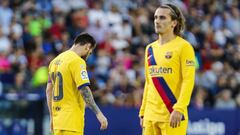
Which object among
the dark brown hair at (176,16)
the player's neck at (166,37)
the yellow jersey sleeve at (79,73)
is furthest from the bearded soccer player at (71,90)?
the dark brown hair at (176,16)

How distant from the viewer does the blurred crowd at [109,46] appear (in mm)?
17578

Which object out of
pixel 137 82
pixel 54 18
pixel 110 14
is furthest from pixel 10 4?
pixel 137 82

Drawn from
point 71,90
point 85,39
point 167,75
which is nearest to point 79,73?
point 71,90

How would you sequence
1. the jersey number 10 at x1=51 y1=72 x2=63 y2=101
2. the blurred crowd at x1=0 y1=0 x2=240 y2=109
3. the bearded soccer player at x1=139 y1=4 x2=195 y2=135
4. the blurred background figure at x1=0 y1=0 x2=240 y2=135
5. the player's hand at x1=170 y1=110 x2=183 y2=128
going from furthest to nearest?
the blurred crowd at x1=0 y1=0 x2=240 y2=109
the blurred background figure at x1=0 y1=0 x2=240 y2=135
the jersey number 10 at x1=51 y1=72 x2=63 y2=101
the bearded soccer player at x1=139 y1=4 x2=195 y2=135
the player's hand at x1=170 y1=110 x2=183 y2=128

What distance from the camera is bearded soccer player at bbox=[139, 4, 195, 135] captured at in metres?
9.33

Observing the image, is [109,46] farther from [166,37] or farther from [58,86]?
[166,37]

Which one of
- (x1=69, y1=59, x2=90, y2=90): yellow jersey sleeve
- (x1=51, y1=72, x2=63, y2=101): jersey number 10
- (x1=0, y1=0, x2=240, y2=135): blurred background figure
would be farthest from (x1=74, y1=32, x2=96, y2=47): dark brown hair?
(x1=0, y1=0, x2=240, y2=135): blurred background figure

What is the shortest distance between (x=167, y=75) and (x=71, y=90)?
1.27 m

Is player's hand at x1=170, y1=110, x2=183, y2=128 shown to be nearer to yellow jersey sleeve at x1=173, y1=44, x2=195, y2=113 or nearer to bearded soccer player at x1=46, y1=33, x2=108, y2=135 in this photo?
yellow jersey sleeve at x1=173, y1=44, x2=195, y2=113

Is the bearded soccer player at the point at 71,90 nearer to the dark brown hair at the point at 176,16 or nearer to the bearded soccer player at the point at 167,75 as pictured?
the bearded soccer player at the point at 167,75

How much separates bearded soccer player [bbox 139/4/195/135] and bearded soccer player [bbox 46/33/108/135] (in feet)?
2.27

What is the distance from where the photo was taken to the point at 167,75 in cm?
945

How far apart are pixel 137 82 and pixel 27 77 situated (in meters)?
2.59

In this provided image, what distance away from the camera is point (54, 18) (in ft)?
65.8
